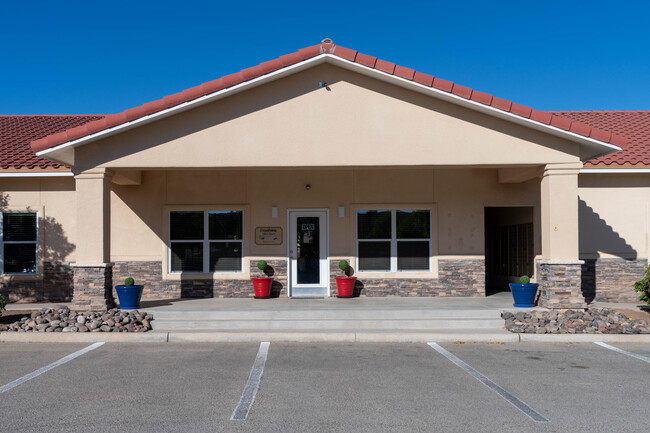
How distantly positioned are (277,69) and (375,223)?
5299 mm

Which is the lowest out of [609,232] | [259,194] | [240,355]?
[240,355]

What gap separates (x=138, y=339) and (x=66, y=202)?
6131 millimetres

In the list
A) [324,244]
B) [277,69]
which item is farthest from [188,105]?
[324,244]

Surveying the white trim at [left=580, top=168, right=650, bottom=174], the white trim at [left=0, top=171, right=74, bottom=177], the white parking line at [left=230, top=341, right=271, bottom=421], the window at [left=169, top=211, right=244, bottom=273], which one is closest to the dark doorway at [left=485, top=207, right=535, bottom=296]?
the white trim at [left=580, top=168, right=650, bottom=174]

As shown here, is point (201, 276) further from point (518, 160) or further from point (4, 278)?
point (518, 160)

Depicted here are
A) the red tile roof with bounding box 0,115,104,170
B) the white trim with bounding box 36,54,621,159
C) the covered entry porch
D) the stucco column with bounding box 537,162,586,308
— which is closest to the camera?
the white trim with bounding box 36,54,621,159

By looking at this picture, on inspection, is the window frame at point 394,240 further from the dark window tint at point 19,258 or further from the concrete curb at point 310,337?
the dark window tint at point 19,258

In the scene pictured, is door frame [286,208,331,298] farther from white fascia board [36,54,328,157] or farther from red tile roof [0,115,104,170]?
red tile roof [0,115,104,170]

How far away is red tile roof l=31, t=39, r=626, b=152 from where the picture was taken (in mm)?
11930

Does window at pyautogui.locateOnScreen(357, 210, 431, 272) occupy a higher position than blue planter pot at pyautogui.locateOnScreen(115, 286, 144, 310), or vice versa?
window at pyautogui.locateOnScreen(357, 210, 431, 272)

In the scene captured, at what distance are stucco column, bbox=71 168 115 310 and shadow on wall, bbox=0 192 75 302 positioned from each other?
351 centimetres

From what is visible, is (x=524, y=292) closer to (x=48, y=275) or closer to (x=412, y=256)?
(x=412, y=256)

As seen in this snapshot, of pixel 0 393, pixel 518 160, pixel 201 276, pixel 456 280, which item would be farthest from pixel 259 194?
pixel 0 393

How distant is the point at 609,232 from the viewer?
15641 millimetres
